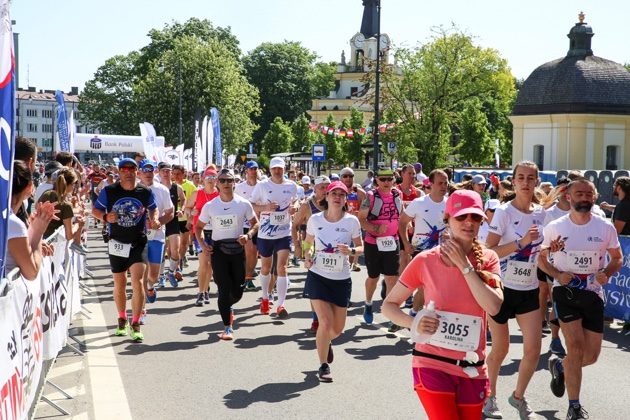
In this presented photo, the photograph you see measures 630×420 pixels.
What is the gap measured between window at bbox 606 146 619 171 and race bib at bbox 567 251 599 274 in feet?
188

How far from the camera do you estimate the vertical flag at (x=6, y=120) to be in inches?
200

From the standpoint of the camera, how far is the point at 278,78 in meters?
106

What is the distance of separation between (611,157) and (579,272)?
190ft

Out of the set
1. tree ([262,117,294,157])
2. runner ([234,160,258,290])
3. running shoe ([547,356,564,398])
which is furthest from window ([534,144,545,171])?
running shoe ([547,356,564,398])

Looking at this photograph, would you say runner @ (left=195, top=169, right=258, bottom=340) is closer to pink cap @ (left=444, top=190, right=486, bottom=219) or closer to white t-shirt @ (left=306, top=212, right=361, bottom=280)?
white t-shirt @ (left=306, top=212, right=361, bottom=280)

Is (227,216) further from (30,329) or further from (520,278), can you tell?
(30,329)

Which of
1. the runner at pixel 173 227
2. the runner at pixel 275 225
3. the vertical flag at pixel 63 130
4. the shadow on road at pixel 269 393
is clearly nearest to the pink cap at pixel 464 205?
the shadow on road at pixel 269 393

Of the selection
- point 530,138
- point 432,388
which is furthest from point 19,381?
point 530,138

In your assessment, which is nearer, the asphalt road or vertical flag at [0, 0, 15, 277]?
vertical flag at [0, 0, 15, 277]

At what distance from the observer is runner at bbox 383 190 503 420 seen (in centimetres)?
456

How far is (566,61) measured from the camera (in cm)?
6284

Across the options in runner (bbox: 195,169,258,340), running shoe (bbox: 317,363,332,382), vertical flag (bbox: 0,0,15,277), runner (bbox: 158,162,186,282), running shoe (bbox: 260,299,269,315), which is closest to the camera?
vertical flag (bbox: 0,0,15,277)

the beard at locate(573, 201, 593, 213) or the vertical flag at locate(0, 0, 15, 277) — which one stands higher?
the vertical flag at locate(0, 0, 15, 277)

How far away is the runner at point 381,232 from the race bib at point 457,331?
668cm
